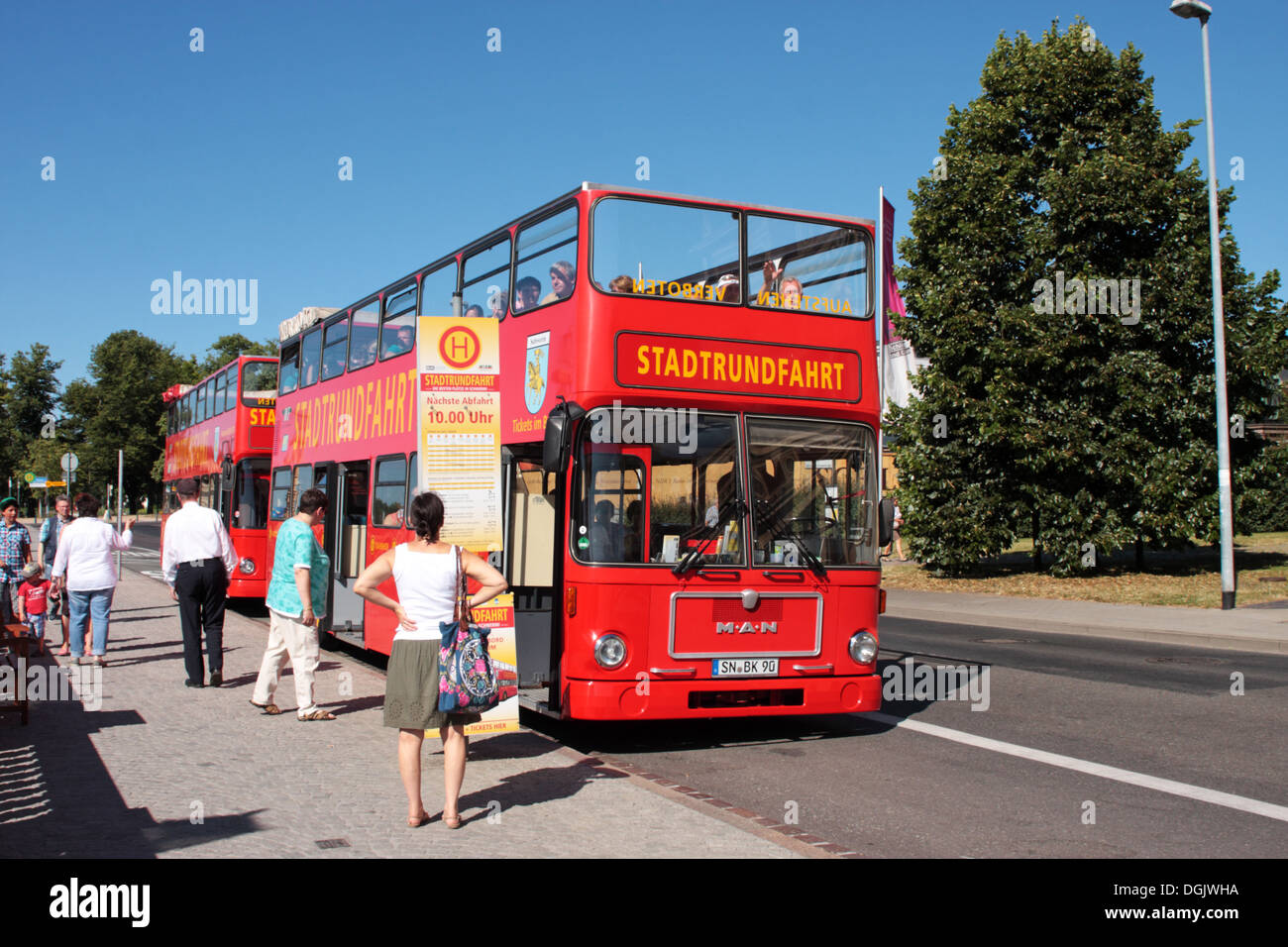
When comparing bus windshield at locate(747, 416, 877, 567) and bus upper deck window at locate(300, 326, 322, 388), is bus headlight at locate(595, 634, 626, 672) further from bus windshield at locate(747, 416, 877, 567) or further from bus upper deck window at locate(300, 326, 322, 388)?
bus upper deck window at locate(300, 326, 322, 388)

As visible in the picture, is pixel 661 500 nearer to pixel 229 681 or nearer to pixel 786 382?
pixel 786 382

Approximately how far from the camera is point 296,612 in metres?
9.72

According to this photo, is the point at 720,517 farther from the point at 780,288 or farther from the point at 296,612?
the point at 296,612

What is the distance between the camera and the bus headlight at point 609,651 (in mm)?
7930

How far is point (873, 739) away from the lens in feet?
30.1

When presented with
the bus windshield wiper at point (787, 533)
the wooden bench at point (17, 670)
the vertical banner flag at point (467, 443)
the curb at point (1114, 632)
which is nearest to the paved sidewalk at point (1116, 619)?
the curb at point (1114, 632)

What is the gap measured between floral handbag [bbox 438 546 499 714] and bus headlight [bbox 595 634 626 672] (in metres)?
1.67

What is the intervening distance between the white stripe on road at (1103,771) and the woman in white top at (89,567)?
811 centimetres

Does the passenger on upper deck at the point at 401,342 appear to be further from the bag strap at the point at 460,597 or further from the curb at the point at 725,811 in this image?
the bag strap at the point at 460,597

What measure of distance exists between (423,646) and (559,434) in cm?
220

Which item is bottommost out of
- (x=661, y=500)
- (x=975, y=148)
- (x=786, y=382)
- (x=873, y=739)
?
(x=873, y=739)

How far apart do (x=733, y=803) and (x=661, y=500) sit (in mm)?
2209
